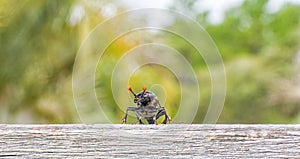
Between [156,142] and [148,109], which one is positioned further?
[148,109]

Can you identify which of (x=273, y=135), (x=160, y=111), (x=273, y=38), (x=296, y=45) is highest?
(x=273, y=38)

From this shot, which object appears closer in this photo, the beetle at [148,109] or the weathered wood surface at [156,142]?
the weathered wood surface at [156,142]

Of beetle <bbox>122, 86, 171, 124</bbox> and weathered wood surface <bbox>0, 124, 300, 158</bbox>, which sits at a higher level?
beetle <bbox>122, 86, 171, 124</bbox>

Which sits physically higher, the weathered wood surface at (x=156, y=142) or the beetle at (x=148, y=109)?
the beetle at (x=148, y=109)

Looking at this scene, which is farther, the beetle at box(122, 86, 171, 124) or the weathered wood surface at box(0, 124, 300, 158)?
the beetle at box(122, 86, 171, 124)

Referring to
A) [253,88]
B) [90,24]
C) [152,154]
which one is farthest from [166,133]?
[253,88]

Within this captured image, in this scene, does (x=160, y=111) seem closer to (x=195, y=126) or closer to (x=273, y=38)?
(x=195, y=126)

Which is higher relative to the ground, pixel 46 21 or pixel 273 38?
pixel 273 38

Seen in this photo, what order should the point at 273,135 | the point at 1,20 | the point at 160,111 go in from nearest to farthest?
the point at 273,135, the point at 160,111, the point at 1,20
